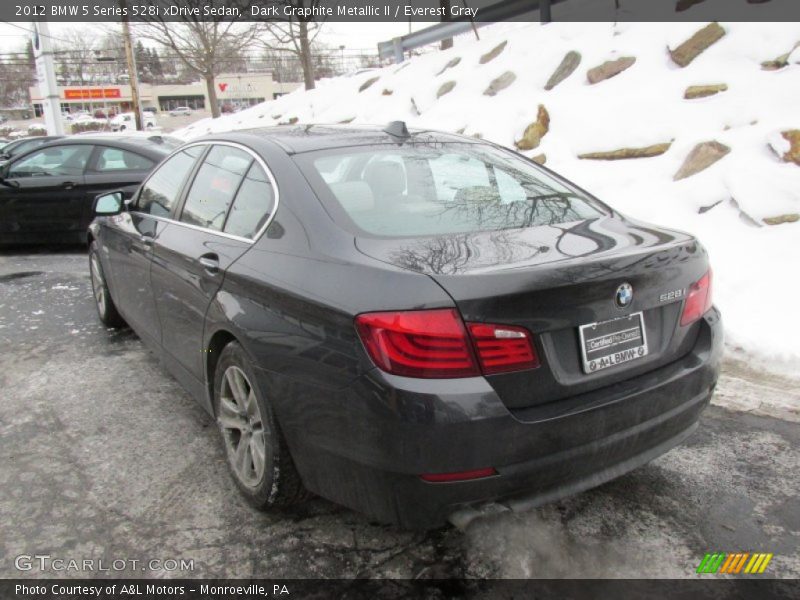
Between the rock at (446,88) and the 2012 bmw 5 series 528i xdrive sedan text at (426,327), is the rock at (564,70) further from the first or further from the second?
the 2012 bmw 5 series 528i xdrive sedan text at (426,327)

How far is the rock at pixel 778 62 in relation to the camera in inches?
307

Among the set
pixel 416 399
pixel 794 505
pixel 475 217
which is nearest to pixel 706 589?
pixel 794 505

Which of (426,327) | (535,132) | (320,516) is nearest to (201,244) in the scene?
(320,516)

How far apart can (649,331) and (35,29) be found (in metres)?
20.6

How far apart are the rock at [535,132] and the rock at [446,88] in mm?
3516

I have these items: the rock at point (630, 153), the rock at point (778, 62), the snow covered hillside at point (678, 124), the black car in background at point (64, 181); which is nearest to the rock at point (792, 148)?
the snow covered hillside at point (678, 124)

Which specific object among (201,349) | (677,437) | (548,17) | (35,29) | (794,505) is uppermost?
(35,29)

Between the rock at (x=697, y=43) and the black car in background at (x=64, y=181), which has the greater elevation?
the rock at (x=697, y=43)

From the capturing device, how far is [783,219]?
5738mm

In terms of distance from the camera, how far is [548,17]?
1270 centimetres

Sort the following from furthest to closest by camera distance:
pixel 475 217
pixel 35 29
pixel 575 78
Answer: pixel 35 29
pixel 575 78
pixel 475 217

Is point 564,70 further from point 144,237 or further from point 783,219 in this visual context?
point 144,237

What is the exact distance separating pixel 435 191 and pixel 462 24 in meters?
13.7

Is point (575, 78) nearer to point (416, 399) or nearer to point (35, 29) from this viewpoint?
point (416, 399)
